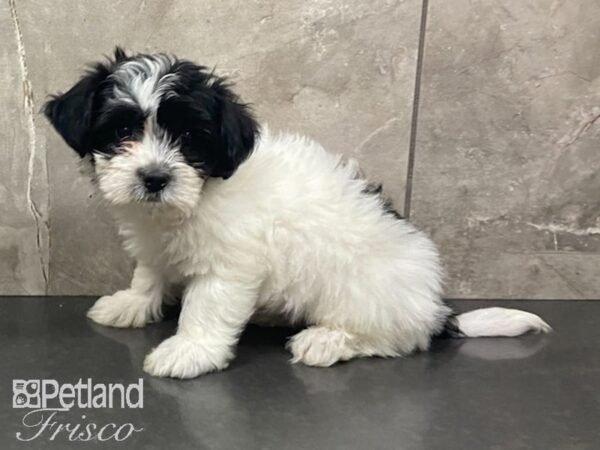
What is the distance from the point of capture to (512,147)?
254cm

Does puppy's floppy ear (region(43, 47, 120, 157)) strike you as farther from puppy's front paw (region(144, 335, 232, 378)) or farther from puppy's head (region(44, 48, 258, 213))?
puppy's front paw (region(144, 335, 232, 378))

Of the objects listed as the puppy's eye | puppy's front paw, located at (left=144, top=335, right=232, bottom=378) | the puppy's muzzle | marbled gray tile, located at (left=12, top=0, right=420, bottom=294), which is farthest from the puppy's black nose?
marbled gray tile, located at (left=12, top=0, right=420, bottom=294)

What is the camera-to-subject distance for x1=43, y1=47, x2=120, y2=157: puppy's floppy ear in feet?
5.98

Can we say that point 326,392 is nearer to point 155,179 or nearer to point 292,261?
point 292,261

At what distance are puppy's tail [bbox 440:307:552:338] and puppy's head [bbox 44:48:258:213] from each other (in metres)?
0.90

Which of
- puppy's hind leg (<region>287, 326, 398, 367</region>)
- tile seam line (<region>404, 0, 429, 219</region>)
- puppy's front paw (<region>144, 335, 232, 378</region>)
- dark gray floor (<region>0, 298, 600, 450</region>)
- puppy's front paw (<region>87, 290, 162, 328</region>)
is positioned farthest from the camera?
tile seam line (<region>404, 0, 429, 219</region>)

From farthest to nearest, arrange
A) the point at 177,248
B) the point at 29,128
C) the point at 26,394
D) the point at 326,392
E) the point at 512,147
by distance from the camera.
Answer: the point at 512,147 → the point at 29,128 → the point at 177,248 → the point at 326,392 → the point at 26,394

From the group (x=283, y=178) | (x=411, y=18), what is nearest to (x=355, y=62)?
(x=411, y=18)

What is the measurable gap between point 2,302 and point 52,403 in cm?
85

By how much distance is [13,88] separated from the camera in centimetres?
236

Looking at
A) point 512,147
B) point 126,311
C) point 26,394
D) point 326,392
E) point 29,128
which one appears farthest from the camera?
point 512,147

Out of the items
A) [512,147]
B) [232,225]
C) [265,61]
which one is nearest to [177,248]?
[232,225]

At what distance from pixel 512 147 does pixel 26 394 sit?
1695 mm

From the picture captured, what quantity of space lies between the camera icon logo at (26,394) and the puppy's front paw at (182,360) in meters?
0.27
